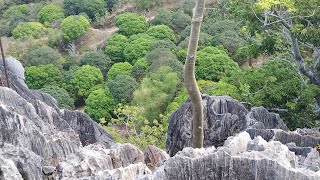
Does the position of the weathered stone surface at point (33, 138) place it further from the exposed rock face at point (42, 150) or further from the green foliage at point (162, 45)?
the green foliage at point (162, 45)

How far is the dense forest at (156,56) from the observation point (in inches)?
351

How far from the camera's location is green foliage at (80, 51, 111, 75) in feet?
72.5

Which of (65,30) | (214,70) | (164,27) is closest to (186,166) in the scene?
(214,70)

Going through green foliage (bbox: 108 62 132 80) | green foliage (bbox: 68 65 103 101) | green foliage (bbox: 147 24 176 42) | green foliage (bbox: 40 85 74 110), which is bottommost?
green foliage (bbox: 40 85 74 110)

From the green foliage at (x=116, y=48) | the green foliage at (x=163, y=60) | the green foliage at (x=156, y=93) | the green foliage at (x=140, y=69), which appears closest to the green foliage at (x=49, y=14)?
the green foliage at (x=116, y=48)

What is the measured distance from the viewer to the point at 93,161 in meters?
4.71

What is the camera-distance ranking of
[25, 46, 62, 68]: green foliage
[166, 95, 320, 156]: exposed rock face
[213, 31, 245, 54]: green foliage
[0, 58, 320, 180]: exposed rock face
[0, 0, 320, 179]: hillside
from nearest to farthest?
[0, 58, 320, 180]: exposed rock face → [0, 0, 320, 179]: hillside → [166, 95, 320, 156]: exposed rock face → [213, 31, 245, 54]: green foliage → [25, 46, 62, 68]: green foliage

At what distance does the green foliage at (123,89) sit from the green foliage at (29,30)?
28.4 ft

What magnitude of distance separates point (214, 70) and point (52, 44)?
11.1 meters

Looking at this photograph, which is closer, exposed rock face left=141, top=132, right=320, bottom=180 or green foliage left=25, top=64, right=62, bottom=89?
exposed rock face left=141, top=132, right=320, bottom=180

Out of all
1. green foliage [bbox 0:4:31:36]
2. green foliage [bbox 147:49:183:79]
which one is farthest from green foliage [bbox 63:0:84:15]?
green foliage [bbox 147:49:183:79]

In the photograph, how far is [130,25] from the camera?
80.4 ft

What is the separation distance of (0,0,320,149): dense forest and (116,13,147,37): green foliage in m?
0.05

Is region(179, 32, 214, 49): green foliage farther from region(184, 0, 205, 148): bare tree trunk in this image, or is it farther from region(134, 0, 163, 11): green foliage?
region(184, 0, 205, 148): bare tree trunk
